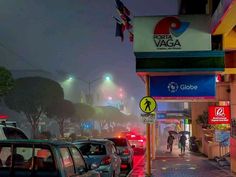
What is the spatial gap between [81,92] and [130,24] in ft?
303

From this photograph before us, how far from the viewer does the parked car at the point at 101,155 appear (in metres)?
15.5

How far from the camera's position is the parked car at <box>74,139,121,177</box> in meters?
15.5

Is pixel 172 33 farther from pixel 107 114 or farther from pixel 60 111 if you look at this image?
pixel 107 114

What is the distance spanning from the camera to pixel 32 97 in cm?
6075

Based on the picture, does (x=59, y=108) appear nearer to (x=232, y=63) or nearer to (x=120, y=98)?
(x=232, y=63)

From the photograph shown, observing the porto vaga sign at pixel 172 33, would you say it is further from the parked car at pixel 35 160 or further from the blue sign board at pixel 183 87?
the parked car at pixel 35 160

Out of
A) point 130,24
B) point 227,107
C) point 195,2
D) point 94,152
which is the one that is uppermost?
point 195,2

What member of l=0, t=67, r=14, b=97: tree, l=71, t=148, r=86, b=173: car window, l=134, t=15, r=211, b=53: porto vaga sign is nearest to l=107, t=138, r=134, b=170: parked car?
l=134, t=15, r=211, b=53: porto vaga sign

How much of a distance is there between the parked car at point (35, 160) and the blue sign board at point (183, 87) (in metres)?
12.0

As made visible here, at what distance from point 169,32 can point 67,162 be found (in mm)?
11353

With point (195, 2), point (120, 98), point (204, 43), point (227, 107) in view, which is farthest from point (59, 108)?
point (120, 98)

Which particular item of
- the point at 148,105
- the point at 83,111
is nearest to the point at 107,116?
the point at 83,111

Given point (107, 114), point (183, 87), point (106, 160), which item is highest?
point (107, 114)

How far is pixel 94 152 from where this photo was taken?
16062 millimetres
